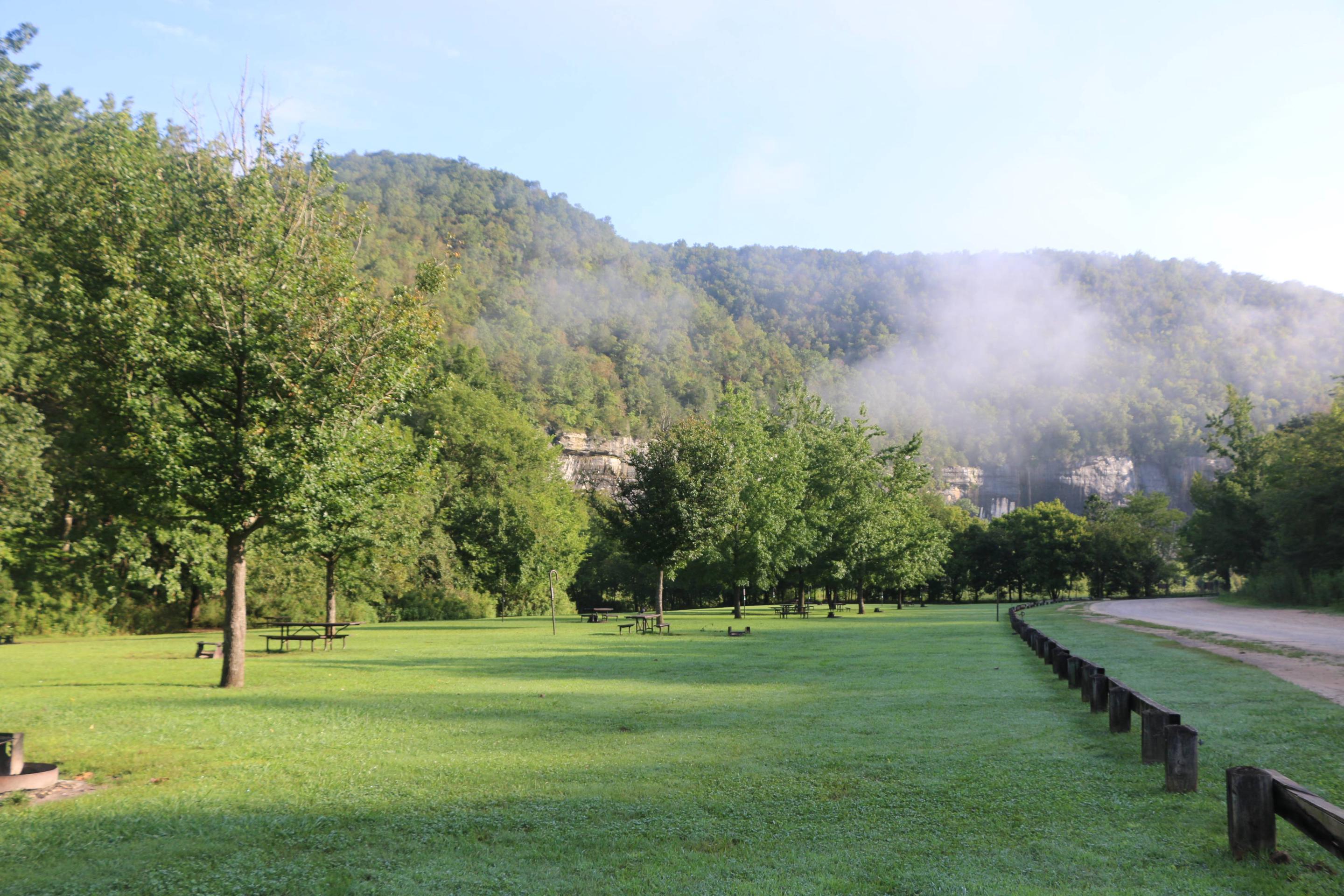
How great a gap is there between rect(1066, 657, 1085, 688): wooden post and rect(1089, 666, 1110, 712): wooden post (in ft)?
5.25

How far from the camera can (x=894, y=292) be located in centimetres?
19962

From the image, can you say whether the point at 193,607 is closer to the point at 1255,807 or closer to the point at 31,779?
the point at 31,779

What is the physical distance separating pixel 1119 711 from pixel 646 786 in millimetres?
5382

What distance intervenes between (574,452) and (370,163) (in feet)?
211

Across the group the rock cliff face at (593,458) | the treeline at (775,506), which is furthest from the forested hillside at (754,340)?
the treeline at (775,506)

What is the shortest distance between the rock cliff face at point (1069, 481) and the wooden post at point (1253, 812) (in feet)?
562

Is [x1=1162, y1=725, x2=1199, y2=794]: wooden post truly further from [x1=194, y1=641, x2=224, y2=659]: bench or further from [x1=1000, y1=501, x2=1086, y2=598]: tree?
[x1=1000, y1=501, x2=1086, y2=598]: tree

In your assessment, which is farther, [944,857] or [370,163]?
[370,163]

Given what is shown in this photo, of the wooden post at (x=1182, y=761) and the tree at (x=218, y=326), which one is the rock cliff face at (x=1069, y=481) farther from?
the wooden post at (x=1182, y=761)

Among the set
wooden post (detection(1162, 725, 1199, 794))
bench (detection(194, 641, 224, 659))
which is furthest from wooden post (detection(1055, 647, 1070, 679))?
bench (detection(194, 641, 224, 659))

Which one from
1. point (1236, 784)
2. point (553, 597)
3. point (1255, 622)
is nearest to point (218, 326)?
point (553, 597)

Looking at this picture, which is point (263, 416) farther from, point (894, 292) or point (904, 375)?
point (894, 292)

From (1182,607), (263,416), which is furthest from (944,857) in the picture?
(1182,607)

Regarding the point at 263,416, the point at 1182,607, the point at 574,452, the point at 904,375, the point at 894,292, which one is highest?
the point at 894,292
